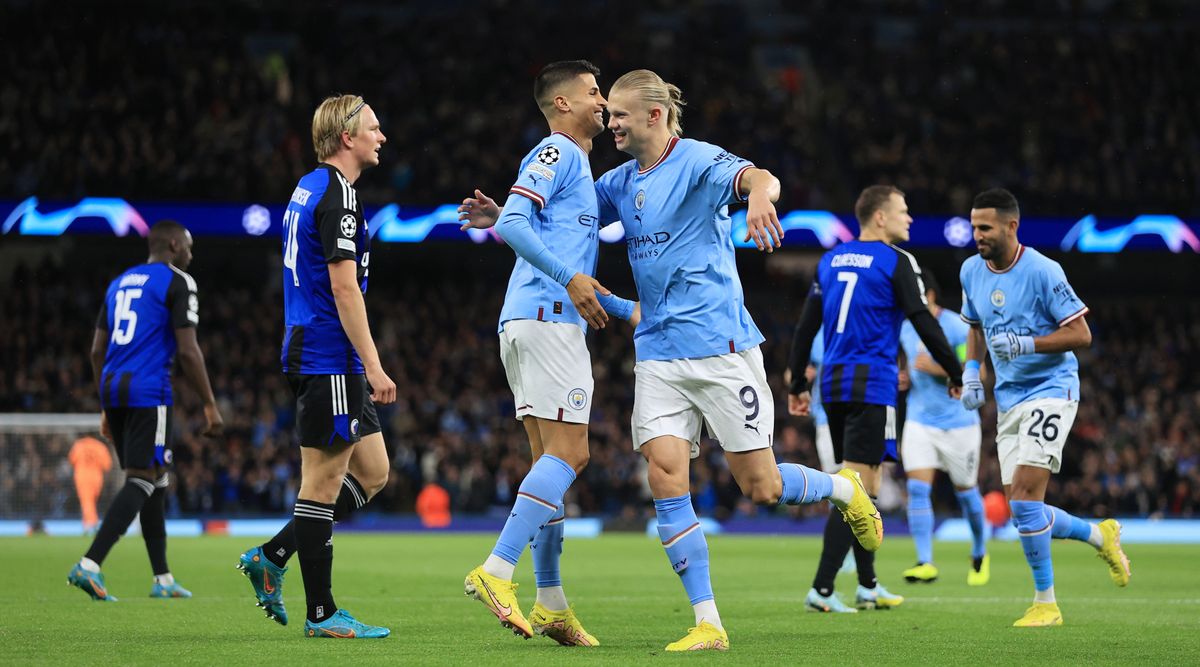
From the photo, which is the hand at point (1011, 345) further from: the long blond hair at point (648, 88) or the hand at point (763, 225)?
the hand at point (763, 225)

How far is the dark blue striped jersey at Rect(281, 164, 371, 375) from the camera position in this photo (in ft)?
20.5

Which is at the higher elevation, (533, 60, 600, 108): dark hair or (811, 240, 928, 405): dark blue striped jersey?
(533, 60, 600, 108): dark hair

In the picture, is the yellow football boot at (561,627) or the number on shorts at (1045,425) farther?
the number on shorts at (1045,425)

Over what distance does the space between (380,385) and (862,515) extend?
2302 mm

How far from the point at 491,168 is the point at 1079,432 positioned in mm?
11834

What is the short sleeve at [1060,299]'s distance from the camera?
7.71 metres

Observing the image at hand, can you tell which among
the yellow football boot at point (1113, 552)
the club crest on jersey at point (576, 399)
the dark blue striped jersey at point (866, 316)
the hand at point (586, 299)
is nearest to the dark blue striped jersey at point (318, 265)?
the club crest on jersey at point (576, 399)

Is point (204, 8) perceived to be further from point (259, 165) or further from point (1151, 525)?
point (1151, 525)

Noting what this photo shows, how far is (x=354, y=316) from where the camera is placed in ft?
20.2

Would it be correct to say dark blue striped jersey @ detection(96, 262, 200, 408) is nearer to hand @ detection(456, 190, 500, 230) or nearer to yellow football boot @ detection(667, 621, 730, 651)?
hand @ detection(456, 190, 500, 230)

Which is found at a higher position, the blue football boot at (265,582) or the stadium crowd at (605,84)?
the stadium crowd at (605,84)

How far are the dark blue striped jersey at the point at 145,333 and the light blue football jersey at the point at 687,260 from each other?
394 cm

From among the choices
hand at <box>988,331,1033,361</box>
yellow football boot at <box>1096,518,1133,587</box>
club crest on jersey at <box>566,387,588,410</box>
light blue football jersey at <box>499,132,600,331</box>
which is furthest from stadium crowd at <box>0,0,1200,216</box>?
club crest on jersey at <box>566,387,588,410</box>

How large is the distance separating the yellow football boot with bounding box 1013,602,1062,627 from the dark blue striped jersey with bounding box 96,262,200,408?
5296 mm
